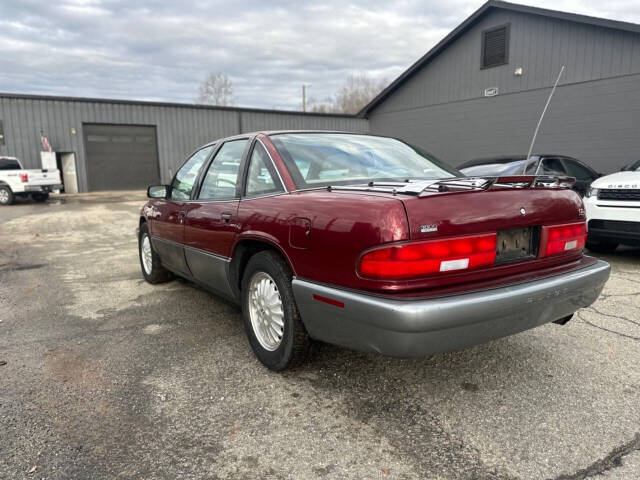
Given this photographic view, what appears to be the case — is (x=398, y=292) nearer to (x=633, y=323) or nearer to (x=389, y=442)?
(x=389, y=442)

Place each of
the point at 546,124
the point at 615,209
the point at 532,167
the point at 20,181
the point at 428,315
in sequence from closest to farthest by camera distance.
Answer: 1. the point at 428,315
2. the point at 615,209
3. the point at 532,167
4. the point at 546,124
5. the point at 20,181

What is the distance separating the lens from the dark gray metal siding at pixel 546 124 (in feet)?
43.0

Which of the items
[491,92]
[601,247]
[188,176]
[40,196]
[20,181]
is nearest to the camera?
[188,176]

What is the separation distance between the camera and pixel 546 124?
49.5ft

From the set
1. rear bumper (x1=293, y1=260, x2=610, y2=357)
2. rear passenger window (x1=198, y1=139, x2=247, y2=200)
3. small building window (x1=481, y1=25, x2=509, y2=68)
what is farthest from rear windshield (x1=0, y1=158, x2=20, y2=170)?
rear bumper (x1=293, y1=260, x2=610, y2=357)

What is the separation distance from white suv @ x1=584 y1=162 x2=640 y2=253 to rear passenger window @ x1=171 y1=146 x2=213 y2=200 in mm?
4824

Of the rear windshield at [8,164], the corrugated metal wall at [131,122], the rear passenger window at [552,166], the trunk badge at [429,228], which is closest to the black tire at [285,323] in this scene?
the trunk badge at [429,228]

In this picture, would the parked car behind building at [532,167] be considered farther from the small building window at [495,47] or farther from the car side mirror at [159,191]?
the small building window at [495,47]

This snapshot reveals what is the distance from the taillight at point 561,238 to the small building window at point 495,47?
15607mm

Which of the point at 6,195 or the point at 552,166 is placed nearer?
the point at 552,166

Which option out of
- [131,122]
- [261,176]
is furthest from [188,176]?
[131,122]

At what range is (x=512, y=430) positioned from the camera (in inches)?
87.7

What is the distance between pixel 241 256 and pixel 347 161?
960 millimetres

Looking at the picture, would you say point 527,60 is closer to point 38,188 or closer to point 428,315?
point 428,315
